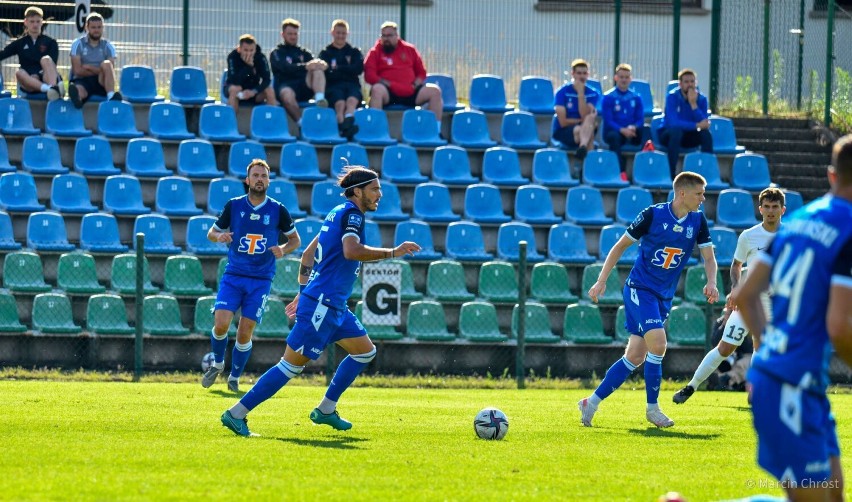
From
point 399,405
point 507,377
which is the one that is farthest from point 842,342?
point 507,377

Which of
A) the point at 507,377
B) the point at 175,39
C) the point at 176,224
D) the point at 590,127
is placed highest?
the point at 175,39

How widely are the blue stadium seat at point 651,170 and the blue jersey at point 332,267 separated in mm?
10280

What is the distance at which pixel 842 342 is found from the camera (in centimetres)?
505

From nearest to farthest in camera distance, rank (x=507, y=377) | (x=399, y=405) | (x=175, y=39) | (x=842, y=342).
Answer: (x=842, y=342)
(x=399, y=405)
(x=507, y=377)
(x=175, y=39)

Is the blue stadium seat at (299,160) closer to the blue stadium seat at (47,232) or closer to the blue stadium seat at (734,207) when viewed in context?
the blue stadium seat at (47,232)

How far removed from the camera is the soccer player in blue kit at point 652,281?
1162 cm

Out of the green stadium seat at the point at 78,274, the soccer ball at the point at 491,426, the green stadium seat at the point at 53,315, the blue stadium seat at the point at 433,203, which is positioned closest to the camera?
the soccer ball at the point at 491,426

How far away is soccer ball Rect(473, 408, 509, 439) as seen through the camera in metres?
10.3

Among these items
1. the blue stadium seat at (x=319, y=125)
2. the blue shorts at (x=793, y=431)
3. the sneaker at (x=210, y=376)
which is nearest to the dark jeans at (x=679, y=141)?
the blue stadium seat at (x=319, y=125)

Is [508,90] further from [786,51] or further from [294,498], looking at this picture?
[294,498]

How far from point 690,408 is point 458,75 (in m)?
11.0

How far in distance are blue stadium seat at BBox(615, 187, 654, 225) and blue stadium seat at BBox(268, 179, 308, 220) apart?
469cm

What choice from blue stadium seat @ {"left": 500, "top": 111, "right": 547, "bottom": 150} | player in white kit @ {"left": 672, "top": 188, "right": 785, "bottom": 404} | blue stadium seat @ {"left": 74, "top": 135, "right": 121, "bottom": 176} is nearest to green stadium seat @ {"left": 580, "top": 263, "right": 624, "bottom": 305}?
blue stadium seat @ {"left": 500, "top": 111, "right": 547, "bottom": 150}

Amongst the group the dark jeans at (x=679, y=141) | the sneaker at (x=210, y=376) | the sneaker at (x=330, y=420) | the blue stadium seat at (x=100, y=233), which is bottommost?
the sneaker at (x=210, y=376)
